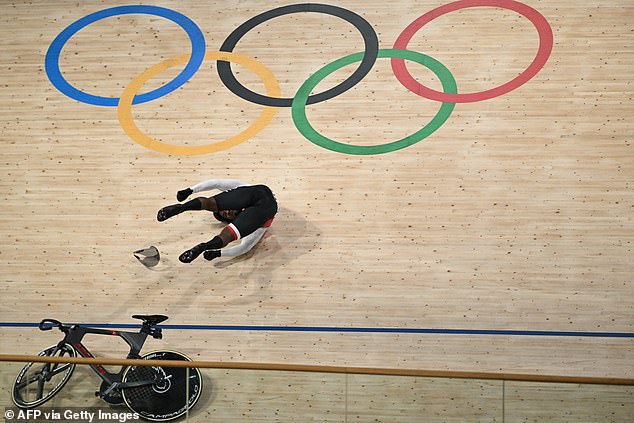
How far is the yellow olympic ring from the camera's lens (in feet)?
23.9

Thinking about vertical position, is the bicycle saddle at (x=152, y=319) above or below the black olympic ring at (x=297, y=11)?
below

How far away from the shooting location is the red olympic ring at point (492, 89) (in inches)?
286

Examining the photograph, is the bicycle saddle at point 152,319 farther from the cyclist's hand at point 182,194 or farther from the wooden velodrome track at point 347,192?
the cyclist's hand at point 182,194

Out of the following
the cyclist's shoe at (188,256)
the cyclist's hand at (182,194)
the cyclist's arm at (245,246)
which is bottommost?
the cyclist's arm at (245,246)

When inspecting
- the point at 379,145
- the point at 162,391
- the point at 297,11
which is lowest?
the point at 162,391

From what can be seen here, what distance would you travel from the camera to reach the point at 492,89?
726 cm

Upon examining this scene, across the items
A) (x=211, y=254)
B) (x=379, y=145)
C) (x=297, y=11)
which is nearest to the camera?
(x=211, y=254)

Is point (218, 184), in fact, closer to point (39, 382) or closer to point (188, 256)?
point (188, 256)

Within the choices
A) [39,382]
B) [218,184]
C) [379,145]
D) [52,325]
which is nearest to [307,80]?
[379,145]

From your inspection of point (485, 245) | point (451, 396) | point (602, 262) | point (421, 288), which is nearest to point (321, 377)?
point (451, 396)

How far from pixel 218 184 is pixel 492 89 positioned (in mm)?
2643

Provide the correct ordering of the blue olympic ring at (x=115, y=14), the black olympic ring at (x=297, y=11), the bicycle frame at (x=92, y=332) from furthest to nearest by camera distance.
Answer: the blue olympic ring at (x=115, y=14) < the black olympic ring at (x=297, y=11) < the bicycle frame at (x=92, y=332)

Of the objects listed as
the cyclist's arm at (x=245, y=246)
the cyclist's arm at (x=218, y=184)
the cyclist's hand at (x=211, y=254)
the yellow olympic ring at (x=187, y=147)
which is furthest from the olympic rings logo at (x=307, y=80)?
the cyclist's hand at (x=211, y=254)

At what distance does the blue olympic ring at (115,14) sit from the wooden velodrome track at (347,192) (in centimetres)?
6
